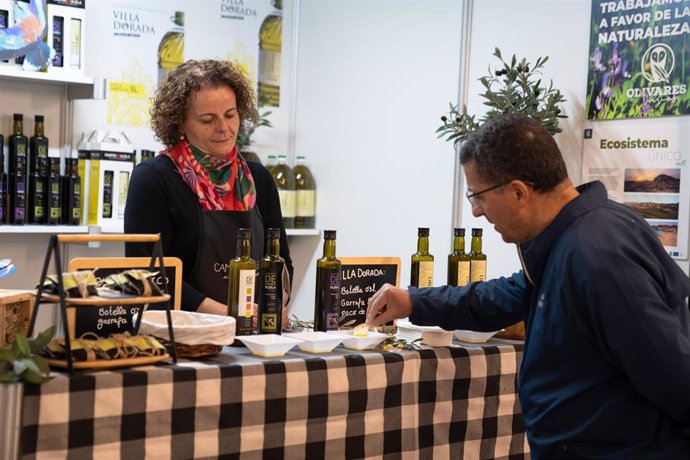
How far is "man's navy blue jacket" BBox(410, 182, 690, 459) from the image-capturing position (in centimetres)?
148

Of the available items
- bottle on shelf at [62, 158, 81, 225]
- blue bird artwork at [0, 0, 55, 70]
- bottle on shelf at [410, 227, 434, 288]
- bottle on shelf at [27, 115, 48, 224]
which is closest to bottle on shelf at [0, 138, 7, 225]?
bottle on shelf at [27, 115, 48, 224]

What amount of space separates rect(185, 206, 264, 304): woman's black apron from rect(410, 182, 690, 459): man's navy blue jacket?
43.5 inches

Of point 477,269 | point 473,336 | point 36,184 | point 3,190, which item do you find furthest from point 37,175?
point 473,336

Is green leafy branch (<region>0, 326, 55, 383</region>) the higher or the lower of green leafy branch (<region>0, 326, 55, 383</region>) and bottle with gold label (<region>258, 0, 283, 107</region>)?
the lower

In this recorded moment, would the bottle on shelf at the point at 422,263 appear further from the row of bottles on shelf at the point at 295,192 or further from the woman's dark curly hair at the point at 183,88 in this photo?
the row of bottles on shelf at the point at 295,192

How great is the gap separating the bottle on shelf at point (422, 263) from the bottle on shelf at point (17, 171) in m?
2.12

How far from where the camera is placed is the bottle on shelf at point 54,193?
3895mm

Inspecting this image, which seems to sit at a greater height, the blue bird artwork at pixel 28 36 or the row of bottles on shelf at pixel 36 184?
the blue bird artwork at pixel 28 36

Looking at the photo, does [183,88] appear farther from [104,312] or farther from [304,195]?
[304,195]

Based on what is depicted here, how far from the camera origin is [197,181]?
103 inches

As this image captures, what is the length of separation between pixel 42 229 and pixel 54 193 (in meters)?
0.18

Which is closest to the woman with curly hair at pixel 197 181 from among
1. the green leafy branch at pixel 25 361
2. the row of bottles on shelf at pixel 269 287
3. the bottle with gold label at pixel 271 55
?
the row of bottles on shelf at pixel 269 287

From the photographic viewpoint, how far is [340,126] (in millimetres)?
4867

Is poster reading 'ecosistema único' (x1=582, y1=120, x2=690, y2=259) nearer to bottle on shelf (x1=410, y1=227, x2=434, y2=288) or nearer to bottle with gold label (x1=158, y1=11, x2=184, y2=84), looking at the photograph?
bottle on shelf (x1=410, y1=227, x2=434, y2=288)
